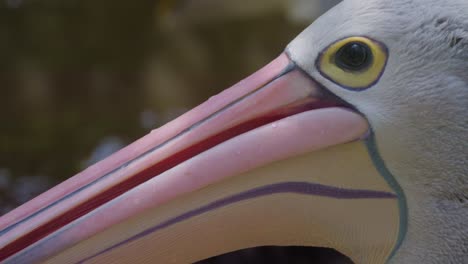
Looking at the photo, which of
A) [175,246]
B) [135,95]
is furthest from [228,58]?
[175,246]

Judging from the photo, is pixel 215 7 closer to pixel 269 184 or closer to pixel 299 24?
pixel 299 24

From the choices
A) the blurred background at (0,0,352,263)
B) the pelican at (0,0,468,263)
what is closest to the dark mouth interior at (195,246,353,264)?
the pelican at (0,0,468,263)

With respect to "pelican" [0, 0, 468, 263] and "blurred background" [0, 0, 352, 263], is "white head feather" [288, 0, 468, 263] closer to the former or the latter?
"pelican" [0, 0, 468, 263]

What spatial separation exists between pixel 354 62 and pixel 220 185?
29 cm

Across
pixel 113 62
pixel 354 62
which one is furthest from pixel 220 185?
pixel 113 62

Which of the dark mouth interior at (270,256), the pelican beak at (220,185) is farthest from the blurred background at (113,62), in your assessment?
the pelican beak at (220,185)

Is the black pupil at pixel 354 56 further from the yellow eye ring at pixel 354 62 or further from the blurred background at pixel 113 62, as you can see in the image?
the blurred background at pixel 113 62

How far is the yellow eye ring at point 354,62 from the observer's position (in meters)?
1.18

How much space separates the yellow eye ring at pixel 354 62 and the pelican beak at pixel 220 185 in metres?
0.03

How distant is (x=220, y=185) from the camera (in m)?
1.22

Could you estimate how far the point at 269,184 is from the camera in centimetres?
123

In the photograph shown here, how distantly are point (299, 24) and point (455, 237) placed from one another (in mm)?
3057

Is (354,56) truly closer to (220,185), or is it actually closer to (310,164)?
(310,164)

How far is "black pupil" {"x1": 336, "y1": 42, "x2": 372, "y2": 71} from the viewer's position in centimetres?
119
